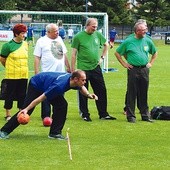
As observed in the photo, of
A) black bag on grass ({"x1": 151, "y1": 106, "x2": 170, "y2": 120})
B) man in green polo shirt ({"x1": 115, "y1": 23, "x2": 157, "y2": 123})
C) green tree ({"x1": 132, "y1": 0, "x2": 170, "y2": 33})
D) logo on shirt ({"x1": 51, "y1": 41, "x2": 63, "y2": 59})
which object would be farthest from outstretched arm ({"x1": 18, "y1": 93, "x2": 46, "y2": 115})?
green tree ({"x1": 132, "y1": 0, "x2": 170, "y2": 33})

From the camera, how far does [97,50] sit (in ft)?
37.3

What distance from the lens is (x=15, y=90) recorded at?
11.0 m

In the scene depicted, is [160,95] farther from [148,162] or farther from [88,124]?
[148,162]

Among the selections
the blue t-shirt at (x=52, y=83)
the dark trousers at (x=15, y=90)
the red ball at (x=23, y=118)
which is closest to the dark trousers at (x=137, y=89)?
the dark trousers at (x=15, y=90)

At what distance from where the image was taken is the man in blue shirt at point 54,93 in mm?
8375

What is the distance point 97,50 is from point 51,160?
4.00m

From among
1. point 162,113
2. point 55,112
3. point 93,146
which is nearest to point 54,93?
point 55,112

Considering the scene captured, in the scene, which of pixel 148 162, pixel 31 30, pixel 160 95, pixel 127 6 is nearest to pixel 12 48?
pixel 148 162

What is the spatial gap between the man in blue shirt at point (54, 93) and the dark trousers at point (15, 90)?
173cm

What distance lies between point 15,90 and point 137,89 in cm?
237

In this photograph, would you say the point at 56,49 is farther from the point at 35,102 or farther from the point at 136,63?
the point at 35,102

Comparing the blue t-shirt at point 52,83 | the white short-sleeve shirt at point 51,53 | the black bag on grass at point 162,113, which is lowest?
the black bag on grass at point 162,113

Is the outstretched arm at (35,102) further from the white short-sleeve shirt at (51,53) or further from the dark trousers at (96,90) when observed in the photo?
the dark trousers at (96,90)

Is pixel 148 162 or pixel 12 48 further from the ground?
pixel 12 48
